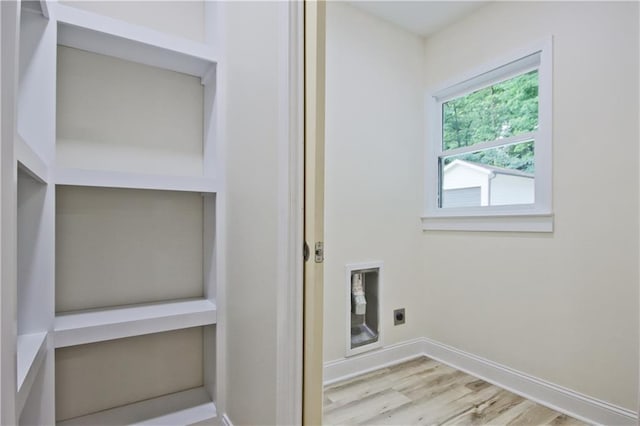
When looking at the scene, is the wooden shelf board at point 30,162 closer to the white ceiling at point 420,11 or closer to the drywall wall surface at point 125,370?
the drywall wall surface at point 125,370

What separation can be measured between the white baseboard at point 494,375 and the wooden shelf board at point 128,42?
1.87 meters

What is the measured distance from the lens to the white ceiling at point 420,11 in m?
2.18

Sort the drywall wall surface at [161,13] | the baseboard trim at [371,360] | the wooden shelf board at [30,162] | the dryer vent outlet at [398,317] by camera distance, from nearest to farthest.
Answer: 1. the wooden shelf board at [30,162]
2. the drywall wall surface at [161,13]
3. the baseboard trim at [371,360]
4. the dryer vent outlet at [398,317]

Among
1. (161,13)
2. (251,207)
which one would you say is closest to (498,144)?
(251,207)

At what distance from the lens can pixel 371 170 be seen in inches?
89.1

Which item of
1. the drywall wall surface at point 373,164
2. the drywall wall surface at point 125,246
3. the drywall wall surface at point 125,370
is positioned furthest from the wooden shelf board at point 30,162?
the drywall wall surface at point 373,164

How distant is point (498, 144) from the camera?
214 cm

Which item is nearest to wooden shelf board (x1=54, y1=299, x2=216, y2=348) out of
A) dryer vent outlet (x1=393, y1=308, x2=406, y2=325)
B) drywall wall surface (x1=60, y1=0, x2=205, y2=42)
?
drywall wall surface (x1=60, y1=0, x2=205, y2=42)

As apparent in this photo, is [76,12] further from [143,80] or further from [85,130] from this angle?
[85,130]

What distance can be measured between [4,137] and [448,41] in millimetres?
2699

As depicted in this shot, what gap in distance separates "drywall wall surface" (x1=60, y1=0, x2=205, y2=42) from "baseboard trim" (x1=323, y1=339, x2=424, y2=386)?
2.06 meters

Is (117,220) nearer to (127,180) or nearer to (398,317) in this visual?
(127,180)

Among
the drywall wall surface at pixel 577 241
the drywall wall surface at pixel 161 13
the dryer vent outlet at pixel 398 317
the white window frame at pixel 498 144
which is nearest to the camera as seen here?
→ the drywall wall surface at pixel 161 13

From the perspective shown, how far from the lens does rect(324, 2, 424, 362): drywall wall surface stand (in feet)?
6.84
